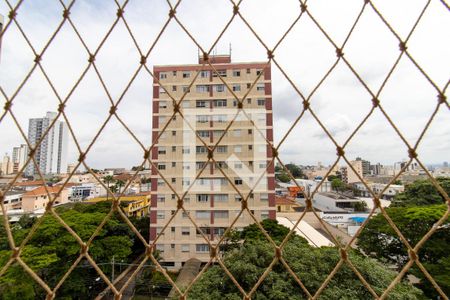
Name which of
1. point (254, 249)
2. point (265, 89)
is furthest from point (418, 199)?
point (254, 249)

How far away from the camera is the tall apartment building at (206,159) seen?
6.76 meters

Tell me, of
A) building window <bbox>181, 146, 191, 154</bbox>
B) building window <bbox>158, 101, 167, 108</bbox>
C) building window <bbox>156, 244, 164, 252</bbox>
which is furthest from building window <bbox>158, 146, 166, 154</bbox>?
building window <bbox>156, 244, 164, 252</bbox>

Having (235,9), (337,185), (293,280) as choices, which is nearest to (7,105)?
(235,9)

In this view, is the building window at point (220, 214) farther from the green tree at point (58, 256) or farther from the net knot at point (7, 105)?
the net knot at point (7, 105)

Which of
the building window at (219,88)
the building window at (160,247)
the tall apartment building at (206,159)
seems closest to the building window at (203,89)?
the tall apartment building at (206,159)

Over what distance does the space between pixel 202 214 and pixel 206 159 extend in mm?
1495

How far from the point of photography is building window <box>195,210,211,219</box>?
Answer: 22.4 feet

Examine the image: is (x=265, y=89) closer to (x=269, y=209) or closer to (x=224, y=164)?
(x=224, y=164)

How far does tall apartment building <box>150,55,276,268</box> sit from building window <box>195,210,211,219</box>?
3 cm

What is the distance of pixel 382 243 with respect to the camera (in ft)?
15.3

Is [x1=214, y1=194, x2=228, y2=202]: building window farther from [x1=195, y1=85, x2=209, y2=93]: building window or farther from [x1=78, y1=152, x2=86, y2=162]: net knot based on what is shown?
[x1=78, y1=152, x2=86, y2=162]: net knot

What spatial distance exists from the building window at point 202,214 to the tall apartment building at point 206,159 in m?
0.03

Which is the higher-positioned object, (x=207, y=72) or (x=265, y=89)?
(x=207, y=72)

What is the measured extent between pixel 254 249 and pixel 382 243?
3.14 m
